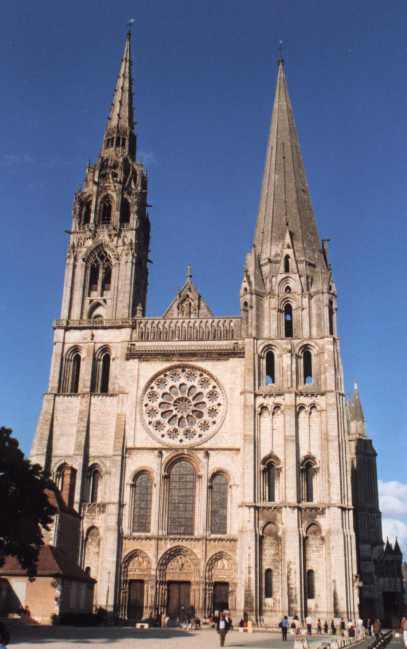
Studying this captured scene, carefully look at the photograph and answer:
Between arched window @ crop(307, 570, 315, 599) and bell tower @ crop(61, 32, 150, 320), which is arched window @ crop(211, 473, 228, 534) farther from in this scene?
bell tower @ crop(61, 32, 150, 320)

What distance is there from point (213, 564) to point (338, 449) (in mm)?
9859

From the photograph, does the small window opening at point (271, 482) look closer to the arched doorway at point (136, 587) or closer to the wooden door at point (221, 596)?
the wooden door at point (221, 596)

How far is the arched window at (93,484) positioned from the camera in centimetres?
4300

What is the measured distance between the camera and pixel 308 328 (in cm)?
4625

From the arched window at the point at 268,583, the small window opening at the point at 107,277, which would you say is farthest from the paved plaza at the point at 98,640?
the small window opening at the point at 107,277

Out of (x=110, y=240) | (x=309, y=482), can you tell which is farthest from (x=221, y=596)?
(x=110, y=240)

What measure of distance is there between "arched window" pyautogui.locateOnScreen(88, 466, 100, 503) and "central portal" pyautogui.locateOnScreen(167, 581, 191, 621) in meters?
6.75

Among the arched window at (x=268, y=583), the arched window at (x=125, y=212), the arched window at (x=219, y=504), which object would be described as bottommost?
the arched window at (x=268, y=583)

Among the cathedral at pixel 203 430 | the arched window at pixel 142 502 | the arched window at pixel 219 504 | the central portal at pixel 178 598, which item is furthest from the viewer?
the arched window at pixel 142 502

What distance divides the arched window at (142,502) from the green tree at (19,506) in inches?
595

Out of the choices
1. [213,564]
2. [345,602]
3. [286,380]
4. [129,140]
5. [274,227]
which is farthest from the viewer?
[129,140]

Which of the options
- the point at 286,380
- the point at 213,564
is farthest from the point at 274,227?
the point at 213,564

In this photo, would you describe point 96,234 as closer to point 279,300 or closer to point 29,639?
point 279,300

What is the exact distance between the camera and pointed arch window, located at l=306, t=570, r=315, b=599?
39.2 meters
